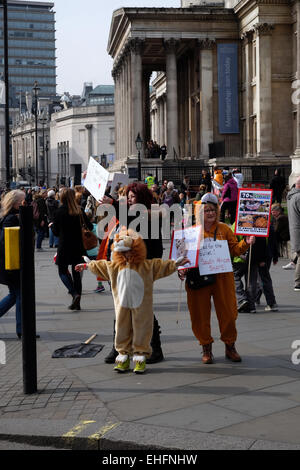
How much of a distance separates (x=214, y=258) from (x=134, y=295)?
0.95 m

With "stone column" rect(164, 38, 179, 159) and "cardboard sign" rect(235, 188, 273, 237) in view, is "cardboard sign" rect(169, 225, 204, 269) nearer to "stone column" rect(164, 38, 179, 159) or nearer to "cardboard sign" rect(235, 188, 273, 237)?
"cardboard sign" rect(235, 188, 273, 237)

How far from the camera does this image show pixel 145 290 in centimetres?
754

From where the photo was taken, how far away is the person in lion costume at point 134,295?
7477 mm

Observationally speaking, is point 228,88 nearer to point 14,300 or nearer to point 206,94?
point 206,94

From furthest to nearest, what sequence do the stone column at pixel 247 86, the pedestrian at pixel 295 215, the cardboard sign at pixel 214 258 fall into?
the stone column at pixel 247 86
the pedestrian at pixel 295 215
the cardboard sign at pixel 214 258

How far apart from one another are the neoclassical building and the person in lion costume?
33.1 m

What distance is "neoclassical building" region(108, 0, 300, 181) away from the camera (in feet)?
140

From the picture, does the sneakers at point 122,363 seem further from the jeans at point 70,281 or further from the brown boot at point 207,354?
the jeans at point 70,281

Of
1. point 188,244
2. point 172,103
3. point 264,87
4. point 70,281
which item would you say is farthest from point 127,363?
point 172,103

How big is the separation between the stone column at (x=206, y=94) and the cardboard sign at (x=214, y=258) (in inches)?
1541

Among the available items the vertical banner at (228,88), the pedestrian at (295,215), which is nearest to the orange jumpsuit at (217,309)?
the pedestrian at (295,215)

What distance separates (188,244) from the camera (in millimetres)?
7715

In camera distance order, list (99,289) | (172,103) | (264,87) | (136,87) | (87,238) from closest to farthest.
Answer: (87,238) → (99,289) → (264,87) → (136,87) → (172,103)

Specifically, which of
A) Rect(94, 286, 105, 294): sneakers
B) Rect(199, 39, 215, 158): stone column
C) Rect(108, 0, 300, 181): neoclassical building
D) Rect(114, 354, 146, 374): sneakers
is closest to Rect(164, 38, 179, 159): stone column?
Rect(108, 0, 300, 181): neoclassical building
